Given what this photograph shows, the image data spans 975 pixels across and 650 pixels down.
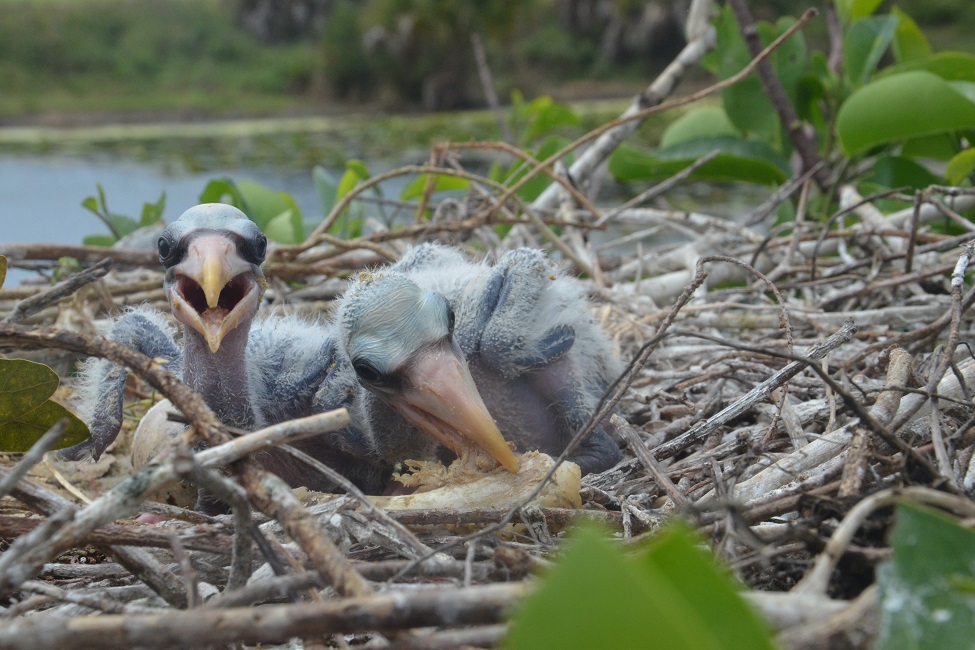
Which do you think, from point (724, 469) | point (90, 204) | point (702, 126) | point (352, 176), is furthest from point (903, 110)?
point (90, 204)

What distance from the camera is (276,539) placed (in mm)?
932

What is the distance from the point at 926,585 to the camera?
0.54 m

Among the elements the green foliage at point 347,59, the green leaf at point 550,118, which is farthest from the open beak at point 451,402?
the green foliage at point 347,59

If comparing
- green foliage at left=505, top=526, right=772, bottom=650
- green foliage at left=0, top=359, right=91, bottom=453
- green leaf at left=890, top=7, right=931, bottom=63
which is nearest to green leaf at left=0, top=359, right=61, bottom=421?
green foliage at left=0, top=359, right=91, bottom=453

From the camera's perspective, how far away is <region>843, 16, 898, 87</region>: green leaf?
7.35 ft

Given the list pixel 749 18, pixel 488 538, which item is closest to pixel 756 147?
pixel 749 18

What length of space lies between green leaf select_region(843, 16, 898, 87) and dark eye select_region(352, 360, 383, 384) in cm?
169

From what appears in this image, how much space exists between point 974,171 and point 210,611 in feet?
6.83

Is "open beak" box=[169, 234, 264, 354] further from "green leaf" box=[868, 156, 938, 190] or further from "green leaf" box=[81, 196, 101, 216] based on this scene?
"green leaf" box=[868, 156, 938, 190]

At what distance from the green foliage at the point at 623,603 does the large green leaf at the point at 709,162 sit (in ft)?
6.31

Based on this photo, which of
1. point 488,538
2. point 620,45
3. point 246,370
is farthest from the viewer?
point 620,45

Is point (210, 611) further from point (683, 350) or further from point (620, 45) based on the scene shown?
point (620, 45)

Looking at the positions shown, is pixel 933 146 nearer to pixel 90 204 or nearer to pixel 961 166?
pixel 961 166

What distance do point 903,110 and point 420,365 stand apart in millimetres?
1412
